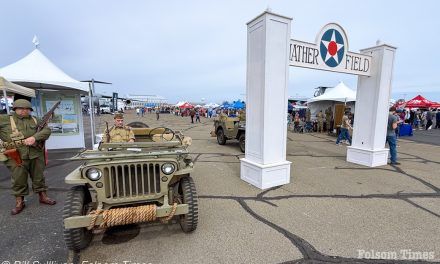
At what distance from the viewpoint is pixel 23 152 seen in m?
3.69

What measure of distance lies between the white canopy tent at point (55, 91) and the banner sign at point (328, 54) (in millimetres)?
7009

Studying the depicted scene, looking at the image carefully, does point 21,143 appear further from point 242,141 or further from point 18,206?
point 242,141

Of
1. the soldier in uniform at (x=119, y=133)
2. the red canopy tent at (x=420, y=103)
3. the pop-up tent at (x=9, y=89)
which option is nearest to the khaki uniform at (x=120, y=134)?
the soldier in uniform at (x=119, y=133)

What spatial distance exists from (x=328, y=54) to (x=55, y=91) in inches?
372

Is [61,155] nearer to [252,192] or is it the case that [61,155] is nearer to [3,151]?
[3,151]

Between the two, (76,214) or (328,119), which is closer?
(76,214)

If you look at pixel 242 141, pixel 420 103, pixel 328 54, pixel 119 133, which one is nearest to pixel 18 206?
pixel 119 133

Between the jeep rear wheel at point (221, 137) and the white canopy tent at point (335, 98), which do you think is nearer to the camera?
the jeep rear wheel at point (221, 137)

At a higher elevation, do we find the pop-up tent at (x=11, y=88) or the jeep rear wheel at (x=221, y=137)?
the pop-up tent at (x=11, y=88)

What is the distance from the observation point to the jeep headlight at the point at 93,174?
262 centimetres

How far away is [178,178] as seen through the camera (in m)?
3.12

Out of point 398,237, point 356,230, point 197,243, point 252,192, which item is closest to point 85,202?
point 197,243

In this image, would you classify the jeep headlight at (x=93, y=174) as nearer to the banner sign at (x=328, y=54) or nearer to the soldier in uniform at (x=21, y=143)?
the soldier in uniform at (x=21, y=143)

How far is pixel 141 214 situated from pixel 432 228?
13.5 feet
